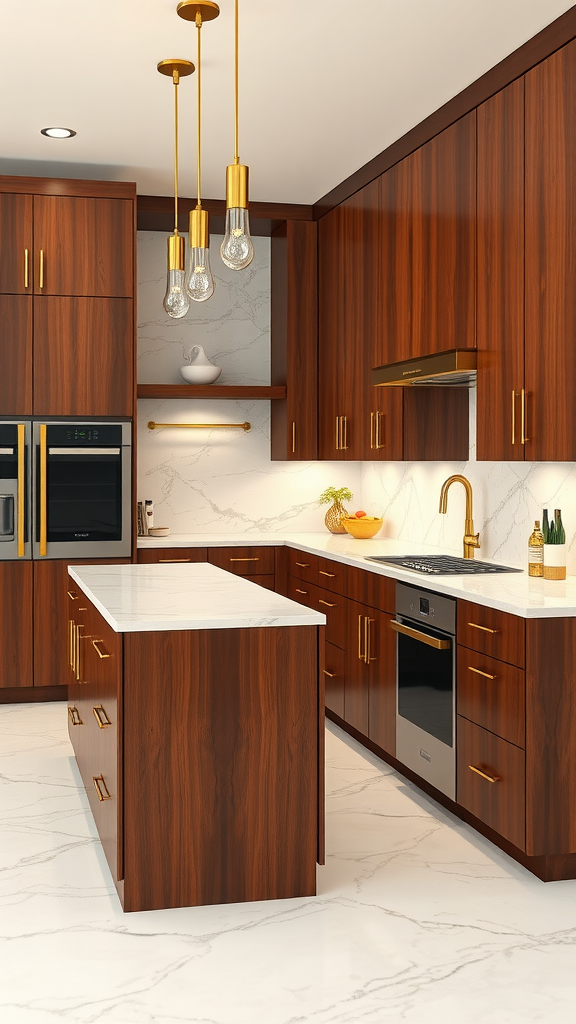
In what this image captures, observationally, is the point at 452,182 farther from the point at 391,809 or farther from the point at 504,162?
the point at 391,809

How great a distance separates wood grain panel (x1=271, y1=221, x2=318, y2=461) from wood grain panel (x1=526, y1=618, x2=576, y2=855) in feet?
10.1

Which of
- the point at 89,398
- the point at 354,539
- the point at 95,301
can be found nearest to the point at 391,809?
the point at 354,539

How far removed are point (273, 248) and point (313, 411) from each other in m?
1.09

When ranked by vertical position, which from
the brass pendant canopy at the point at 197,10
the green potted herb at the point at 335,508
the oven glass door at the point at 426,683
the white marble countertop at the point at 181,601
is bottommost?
the oven glass door at the point at 426,683

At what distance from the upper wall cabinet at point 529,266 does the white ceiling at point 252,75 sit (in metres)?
0.26

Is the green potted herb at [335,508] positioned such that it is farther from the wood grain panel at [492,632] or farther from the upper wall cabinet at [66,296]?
the wood grain panel at [492,632]

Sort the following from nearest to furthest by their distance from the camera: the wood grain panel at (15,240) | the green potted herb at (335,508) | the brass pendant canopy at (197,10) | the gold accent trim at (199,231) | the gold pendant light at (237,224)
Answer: the gold pendant light at (237,224)
the gold accent trim at (199,231)
the brass pendant canopy at (197,10)
the wood grain panel at (15,240)
the green potted herb at (335,508)

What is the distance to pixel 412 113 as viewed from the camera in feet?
14.2

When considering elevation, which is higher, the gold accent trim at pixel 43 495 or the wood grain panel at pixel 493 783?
the gold accent trim at pixel 43 495

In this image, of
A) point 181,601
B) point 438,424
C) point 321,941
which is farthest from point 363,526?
point 321,941

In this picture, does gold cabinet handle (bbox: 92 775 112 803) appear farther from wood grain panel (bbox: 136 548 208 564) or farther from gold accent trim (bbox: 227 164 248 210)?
wood grain panel (bbox: 136 548 208 564)

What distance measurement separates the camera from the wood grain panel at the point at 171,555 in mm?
5489

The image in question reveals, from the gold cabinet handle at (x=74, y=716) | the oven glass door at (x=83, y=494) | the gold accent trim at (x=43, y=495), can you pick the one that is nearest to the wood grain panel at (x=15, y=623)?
the gold accent trim at (x=43, y=495)

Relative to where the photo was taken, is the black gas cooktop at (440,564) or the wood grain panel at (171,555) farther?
the wood grain panel at (171,555)
